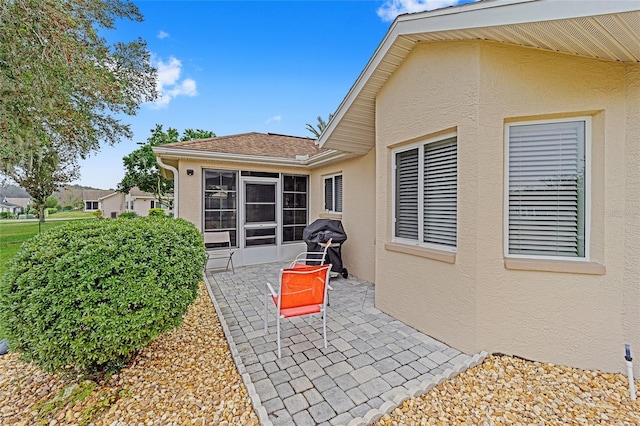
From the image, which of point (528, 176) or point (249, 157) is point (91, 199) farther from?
point (528, 176)

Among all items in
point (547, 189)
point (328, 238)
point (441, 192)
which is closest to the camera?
point (547, 189)

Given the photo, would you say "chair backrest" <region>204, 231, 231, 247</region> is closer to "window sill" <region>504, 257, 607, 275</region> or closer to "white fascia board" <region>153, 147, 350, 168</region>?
"white fascia board" <region>153, 147, 350, 168</region>

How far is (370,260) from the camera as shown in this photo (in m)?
6.90

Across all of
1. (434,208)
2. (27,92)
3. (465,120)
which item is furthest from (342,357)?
(27,92)

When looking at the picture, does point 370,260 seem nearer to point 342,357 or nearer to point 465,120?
point 342,357

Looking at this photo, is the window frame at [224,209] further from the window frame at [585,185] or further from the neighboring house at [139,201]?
the neighboring house at [139,201]

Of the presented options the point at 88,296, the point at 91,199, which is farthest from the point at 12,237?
the point at 91,199

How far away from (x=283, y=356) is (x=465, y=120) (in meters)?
3.87

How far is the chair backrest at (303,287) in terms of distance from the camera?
3.53 meters

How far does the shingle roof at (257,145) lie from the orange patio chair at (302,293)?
558cm

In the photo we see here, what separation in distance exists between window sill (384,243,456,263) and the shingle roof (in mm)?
5491

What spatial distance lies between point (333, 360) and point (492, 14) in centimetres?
439

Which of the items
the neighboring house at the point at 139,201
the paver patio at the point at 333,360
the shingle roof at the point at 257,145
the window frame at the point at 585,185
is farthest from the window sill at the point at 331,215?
the neighboring house at the point at 139,201

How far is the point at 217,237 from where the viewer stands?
7957 mm
